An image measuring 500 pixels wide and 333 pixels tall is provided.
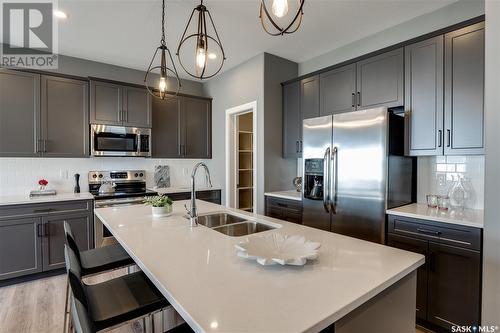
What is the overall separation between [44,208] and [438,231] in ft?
13.0

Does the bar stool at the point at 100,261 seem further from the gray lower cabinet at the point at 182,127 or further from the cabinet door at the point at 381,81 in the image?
the cabinet door at the point at 381,81

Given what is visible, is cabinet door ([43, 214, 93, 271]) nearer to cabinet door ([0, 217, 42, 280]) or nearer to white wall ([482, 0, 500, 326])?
cabinet door ([0, 217, 42, 280])

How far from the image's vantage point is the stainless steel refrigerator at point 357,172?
233 centimetres

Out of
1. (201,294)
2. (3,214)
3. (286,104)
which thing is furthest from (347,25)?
(3,214)

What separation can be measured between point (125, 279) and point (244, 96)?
Answer: 2.94 metres

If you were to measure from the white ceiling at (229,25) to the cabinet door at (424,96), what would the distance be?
50cm

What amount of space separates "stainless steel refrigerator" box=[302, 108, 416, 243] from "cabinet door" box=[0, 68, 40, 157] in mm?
3311

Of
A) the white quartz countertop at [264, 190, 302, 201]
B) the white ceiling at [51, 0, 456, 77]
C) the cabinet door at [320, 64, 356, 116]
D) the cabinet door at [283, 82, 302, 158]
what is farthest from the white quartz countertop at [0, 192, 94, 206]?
the cabinet door at [320, 64, 356, 116]

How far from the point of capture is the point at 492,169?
1696mm

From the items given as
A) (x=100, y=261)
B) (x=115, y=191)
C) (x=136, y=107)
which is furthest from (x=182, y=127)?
(x=100, y=261)

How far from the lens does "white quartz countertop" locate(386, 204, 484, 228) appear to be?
1885 millimetres

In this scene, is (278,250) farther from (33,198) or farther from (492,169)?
(33,198)

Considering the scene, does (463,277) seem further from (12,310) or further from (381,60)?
(12,310)

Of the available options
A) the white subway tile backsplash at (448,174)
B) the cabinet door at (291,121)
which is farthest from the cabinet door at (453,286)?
the cabinet door at (291,121)
